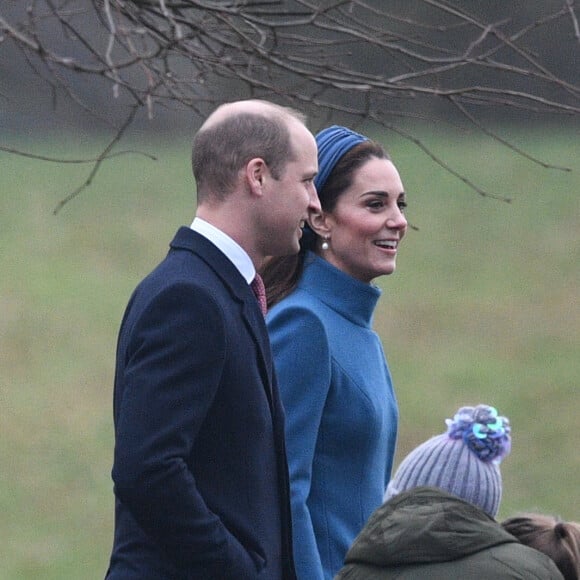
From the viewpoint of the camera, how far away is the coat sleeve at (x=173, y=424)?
2.68 meters

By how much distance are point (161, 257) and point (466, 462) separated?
21.6 m

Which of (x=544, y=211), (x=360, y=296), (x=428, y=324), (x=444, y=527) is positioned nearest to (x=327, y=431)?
(x=360, y=296)

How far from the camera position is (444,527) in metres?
2.42

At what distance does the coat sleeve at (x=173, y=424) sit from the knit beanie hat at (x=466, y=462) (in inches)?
18.8

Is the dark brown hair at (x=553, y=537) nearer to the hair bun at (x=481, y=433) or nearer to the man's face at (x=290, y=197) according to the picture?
the hair bun at (x=481, y=433)

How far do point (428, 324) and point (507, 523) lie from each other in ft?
63.1

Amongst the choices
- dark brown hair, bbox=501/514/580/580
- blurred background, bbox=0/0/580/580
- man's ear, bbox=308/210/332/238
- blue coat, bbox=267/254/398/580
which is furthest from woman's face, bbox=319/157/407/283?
blurred background, bbox=0/0/580/580

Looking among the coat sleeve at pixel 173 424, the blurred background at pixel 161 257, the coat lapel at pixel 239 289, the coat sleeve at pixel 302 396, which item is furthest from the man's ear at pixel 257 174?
the blurred background at pixel 161 257

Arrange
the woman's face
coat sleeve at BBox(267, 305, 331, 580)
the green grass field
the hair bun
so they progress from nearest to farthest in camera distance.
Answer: the hair bun < coat sleeve at BBox(267, 305, 331, 580) < the woman's face < the green grass field

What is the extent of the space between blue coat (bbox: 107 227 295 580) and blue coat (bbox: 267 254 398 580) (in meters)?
0.40

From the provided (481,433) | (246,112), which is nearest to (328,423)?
(481,433)

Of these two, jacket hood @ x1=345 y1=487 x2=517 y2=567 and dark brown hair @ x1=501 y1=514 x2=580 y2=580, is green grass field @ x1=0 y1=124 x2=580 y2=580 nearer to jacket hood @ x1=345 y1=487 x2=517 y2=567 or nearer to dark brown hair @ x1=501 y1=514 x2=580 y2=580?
dark brown hair @ x1=501 y1=514 x2=580 y2=580

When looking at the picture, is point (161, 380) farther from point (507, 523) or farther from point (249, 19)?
point (249, 19)

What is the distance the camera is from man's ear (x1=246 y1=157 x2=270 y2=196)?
2.93m
